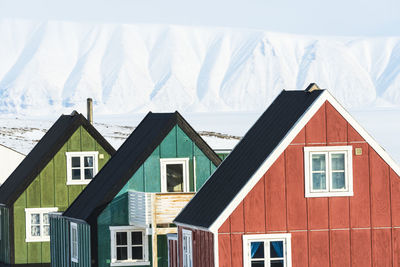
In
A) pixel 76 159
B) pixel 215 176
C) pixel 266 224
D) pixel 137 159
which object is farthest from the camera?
pixel 76 159

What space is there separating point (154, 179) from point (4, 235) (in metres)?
16.1

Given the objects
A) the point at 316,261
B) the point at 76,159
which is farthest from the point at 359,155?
the point at 76,159

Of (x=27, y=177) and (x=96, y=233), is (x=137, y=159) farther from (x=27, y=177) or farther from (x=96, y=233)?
(x=27, y=177)

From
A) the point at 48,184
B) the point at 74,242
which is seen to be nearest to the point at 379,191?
the point at 74,242

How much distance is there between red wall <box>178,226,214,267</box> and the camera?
34.2 meters

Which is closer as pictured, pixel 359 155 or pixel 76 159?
pixel 359 155

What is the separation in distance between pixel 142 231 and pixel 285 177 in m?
12.0

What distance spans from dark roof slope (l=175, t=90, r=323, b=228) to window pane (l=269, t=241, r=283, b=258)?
5.42 ft

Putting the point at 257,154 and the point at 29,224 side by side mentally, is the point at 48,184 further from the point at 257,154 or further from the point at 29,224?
the point at 257,154

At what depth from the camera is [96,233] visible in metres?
45.4

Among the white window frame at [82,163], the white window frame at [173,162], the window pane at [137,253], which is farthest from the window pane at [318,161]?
the white window frame at [82,163]

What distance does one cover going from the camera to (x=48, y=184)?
56562mm

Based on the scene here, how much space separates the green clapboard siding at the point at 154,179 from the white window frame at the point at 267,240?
11.1m

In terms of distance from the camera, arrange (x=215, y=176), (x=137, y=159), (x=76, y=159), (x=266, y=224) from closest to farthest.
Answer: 1. (x=266, y=224)
2. (x=215, y=176)
3. (x=137, y=159)
4. (x=76, y=159)
